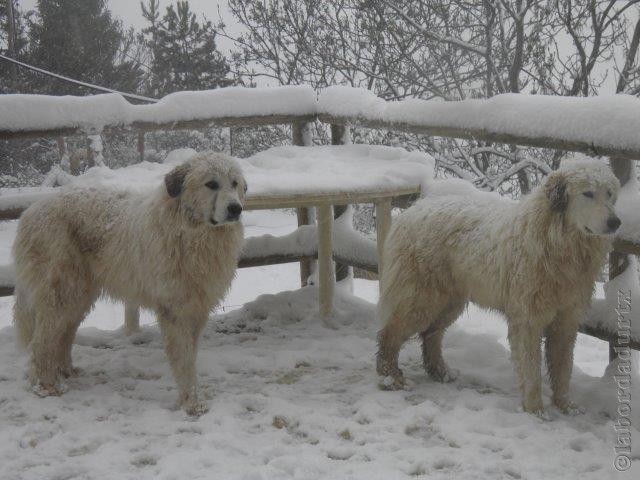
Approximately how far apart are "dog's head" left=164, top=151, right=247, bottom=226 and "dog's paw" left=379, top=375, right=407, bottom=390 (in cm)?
113

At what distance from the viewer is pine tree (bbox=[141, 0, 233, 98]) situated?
1202 cm

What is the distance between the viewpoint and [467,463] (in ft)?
9.19

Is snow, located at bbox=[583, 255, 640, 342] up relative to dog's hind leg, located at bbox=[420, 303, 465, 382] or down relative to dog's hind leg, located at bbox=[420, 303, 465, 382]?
up

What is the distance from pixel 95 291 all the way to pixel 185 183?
862 mm

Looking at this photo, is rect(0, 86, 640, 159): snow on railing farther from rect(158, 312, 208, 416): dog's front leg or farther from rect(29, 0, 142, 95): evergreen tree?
rect(29, 0, 142, 95): evergreen tree

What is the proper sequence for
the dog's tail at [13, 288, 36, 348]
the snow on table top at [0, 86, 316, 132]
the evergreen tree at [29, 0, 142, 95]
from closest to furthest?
the dog's tail at [13, 288, 36, 348] → the snow on table top at [0, 86, 316, 132] → the evergreen tree at [29, 0, 142, 95]

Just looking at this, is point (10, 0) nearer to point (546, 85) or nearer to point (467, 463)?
point (546, 85)

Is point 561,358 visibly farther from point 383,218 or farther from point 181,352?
point 181,352

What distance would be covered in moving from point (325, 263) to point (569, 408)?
6.40 ft

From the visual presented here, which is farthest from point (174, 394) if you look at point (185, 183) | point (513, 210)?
point (513, 210)

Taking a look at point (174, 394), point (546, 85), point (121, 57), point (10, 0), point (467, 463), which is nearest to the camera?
point (467, 463)

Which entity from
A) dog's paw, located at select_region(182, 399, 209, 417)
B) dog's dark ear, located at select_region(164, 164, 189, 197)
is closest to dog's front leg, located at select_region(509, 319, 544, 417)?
dog's paw, located at select_region(182, 399, 209, 417)

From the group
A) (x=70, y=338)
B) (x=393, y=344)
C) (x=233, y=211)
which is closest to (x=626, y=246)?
(x=393, y=344)

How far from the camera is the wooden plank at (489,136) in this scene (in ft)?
10.6
